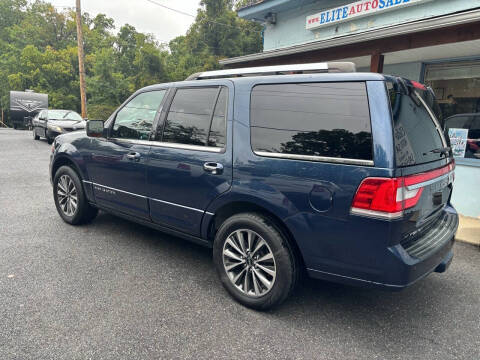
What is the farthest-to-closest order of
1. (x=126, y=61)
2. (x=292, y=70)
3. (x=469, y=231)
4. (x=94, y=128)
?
(x=126, y=61) → (x=469, y=231) → (x=94, y=128) → (x=292, y=70)

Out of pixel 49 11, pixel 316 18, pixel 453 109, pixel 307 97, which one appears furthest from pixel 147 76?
pixel 307 97

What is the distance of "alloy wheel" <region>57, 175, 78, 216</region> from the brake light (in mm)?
3664

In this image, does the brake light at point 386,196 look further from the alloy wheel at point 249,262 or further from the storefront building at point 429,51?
the storefront building at point 429,51

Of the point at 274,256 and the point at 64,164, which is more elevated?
the point at 64,164

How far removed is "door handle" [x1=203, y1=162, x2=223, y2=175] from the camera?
9.50 feet

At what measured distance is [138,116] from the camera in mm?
3752

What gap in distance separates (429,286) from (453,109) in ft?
15.6

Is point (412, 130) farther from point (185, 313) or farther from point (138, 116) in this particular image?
point (138, 116)

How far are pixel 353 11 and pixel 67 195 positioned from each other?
810cm

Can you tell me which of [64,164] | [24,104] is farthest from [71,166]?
[24,104]

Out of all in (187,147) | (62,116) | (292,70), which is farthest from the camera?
(62,116)

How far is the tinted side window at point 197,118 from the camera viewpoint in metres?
3.02

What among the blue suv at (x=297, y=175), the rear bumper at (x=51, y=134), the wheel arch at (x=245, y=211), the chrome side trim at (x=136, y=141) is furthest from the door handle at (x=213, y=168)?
the rear bumper at (x=51, y=134)

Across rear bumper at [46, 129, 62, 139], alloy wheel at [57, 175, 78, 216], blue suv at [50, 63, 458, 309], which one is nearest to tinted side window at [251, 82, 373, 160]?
blue suv at [50, 63, 458, 309]
